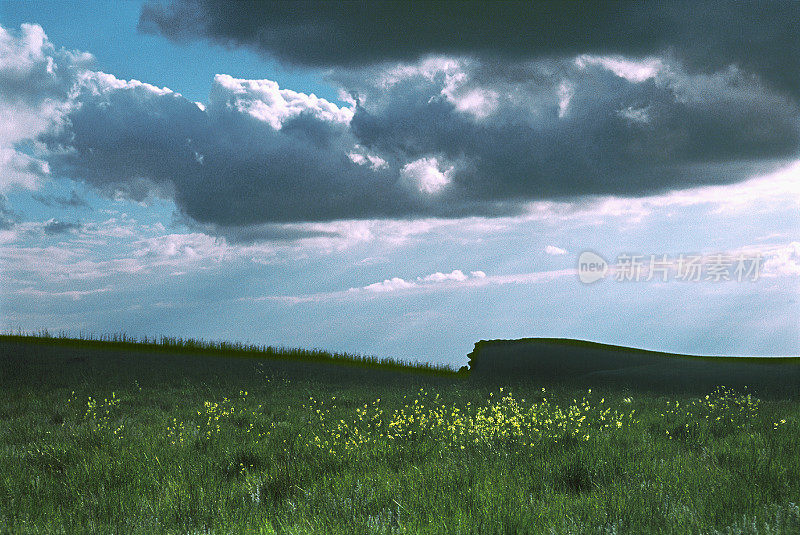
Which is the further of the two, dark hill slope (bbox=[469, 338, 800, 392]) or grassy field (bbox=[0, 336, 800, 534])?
dark hill slope (bbox=[469, 338, 800, 392])

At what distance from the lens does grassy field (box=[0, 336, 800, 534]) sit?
4.49 m

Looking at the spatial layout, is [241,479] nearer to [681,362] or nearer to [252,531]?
[252,531]

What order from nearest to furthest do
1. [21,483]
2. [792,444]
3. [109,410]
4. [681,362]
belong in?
[21,483] → [792,444] → [109,410] → [681,362]

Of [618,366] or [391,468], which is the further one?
[618,366]

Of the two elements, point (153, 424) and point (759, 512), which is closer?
point (759, 512)

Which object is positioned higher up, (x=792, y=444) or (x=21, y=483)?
(x=792, y=444)

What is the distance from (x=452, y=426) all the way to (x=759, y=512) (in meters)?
3.81

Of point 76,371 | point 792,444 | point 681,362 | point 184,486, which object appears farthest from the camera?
point 681,362

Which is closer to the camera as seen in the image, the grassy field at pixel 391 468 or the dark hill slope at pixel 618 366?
the grassy field at pixel 391 468

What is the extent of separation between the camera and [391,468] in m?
6.25

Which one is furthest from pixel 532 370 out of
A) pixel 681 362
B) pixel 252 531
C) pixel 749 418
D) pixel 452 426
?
pixel 252 531

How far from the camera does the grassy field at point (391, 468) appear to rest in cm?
449

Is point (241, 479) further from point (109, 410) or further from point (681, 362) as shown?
point (681, 362)

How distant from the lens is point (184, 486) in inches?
223
